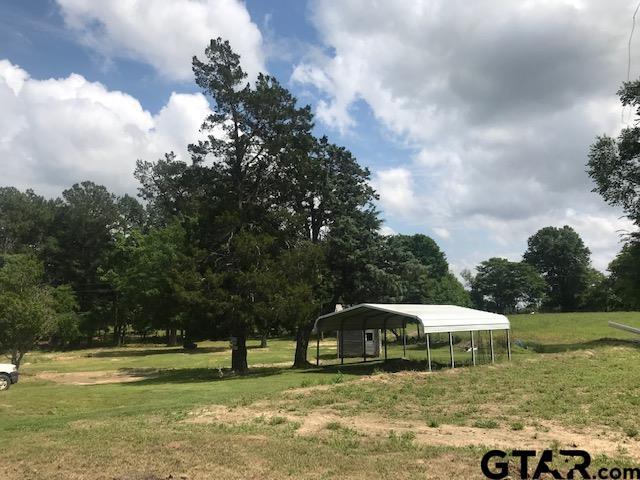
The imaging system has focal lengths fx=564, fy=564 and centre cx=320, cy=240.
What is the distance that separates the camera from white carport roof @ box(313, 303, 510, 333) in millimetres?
24641

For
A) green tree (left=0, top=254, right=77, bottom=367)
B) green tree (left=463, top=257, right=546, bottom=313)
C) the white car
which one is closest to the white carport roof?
the white car

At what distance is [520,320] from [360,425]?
5115cm

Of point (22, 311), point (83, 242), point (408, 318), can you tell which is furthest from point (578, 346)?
point (83, 242)

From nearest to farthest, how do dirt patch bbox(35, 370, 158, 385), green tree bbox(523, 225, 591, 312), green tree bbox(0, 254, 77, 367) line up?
dirt patch bbox(35, 370, 158, 385) → green tree bbox(0, 254, 77, 367) → green tree bbox(523, 225, 591, 312)

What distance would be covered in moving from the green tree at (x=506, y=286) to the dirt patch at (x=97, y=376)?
8655 cm

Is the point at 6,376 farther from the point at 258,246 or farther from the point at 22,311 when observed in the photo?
the point at 258,246

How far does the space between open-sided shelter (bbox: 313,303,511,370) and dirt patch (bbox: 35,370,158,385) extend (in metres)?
9.58

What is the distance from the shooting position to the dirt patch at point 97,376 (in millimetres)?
27344

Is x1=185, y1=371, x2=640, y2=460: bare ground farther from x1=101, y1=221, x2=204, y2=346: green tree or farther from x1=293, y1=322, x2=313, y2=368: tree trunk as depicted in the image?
x1=101, y1=221, x2=204, y2=346: green tree

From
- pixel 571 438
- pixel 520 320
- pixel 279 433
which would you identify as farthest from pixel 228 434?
pixel 520 320

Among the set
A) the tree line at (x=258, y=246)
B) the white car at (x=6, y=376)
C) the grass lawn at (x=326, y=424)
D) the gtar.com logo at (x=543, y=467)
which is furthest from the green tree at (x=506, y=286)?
the gtar.com logo at (x=543, y=467)

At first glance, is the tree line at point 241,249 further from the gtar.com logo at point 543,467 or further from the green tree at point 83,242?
the gtar.com logo at point 543,467

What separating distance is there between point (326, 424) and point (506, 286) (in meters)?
102

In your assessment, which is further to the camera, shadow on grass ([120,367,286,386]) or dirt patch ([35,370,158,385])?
dirt patch ([35,370,158,385])
